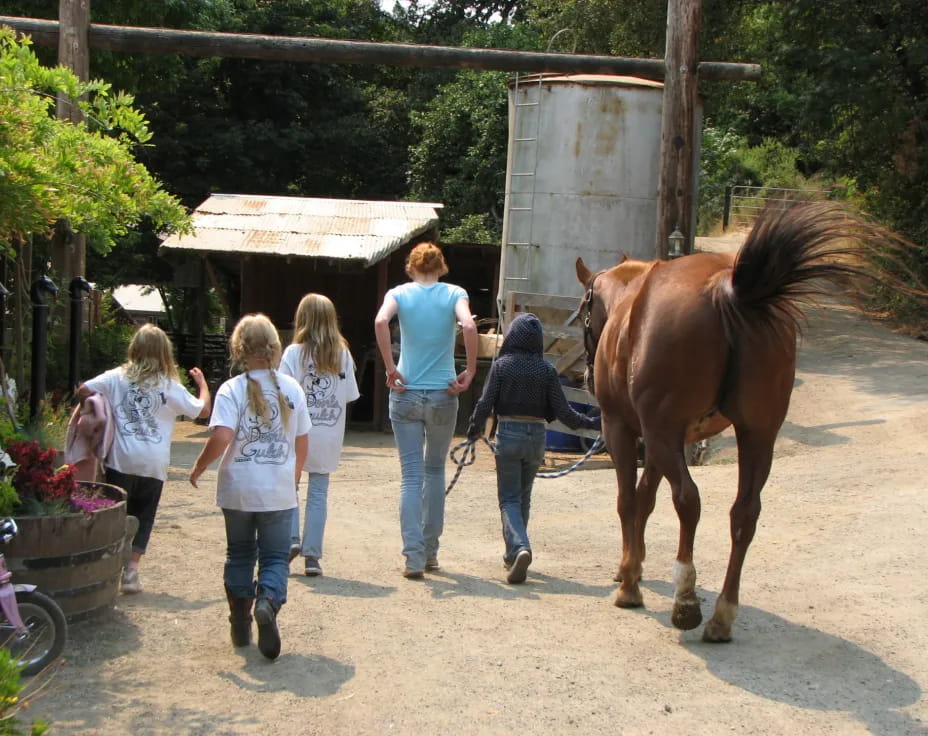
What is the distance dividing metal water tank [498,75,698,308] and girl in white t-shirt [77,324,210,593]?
358 inches

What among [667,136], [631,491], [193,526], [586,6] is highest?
[586,6]

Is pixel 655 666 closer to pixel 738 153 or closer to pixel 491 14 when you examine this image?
pixel 738 153

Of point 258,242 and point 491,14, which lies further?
point 491,14

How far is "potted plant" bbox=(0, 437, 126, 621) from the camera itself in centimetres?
498

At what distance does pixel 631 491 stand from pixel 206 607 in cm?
251

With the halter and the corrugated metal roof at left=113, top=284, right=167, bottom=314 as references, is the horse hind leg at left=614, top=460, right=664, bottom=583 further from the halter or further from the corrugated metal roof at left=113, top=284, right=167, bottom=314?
the corrugated metal roof at left=113, top=284, right=167, bottom=314

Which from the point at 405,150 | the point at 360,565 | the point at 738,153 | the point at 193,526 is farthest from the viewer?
the point at 738,153

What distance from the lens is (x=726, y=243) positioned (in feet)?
93.7

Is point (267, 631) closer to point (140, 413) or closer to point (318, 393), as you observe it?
point (140, 413)

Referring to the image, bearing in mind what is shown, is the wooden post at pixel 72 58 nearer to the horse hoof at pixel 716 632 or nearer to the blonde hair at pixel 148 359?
the blonde hair at pixel 148 359

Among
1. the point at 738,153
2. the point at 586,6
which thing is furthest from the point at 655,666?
the point at 738,153

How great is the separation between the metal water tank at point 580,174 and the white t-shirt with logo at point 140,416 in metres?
9.12

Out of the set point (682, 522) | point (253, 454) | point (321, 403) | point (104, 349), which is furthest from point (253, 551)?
point (104, 349)

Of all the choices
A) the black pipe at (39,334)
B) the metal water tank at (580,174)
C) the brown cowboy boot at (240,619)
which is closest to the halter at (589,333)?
the brown cowboy boot at (240,619)
